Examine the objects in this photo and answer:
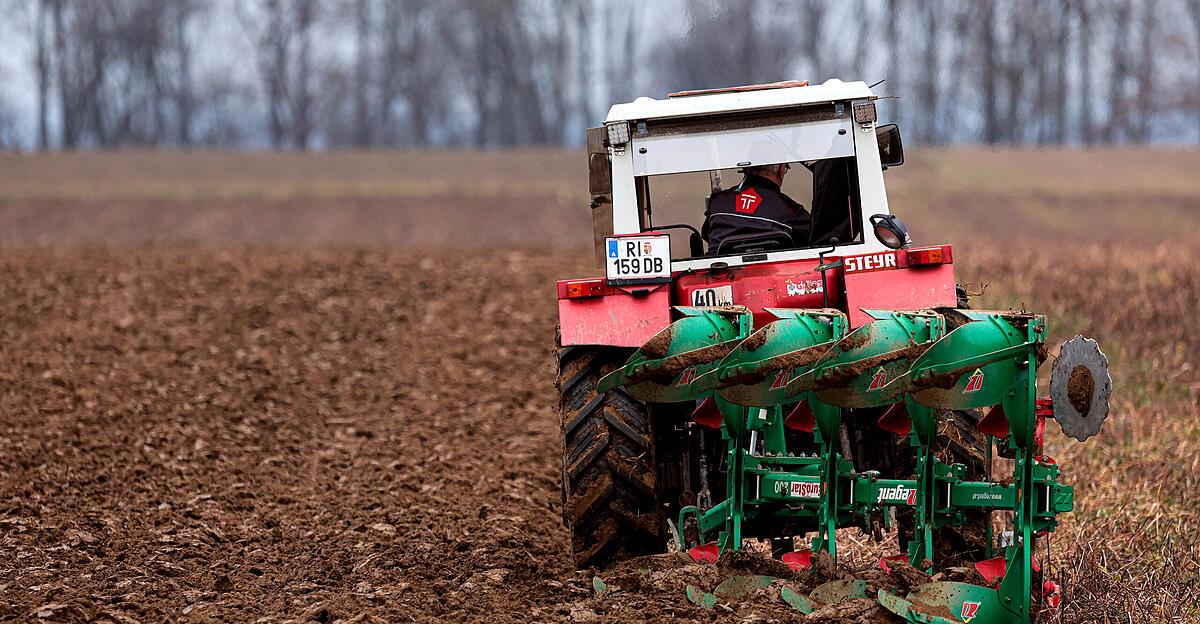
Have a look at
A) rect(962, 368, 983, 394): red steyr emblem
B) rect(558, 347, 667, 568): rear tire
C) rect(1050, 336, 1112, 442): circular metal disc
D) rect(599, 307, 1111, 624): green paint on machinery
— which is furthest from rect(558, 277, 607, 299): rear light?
rect(1050, 336, 1112, 442): circular metal disc

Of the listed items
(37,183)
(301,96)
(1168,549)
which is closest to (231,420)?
(1168,549)

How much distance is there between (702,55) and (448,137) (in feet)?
142

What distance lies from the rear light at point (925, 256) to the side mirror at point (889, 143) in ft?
1.93

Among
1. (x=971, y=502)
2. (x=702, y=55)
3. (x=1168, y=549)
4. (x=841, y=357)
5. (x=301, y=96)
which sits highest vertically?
(x=301, y=96)

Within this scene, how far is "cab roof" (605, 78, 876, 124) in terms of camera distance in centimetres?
663

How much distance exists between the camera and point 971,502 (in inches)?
207

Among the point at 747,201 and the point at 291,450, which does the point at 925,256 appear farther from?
the point at 291,450

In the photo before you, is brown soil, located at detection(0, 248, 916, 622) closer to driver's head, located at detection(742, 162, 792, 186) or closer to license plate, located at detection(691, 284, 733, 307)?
license plate, located at detection(691, 284, 733, 307)

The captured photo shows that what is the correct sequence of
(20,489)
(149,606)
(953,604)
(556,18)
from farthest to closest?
(556,18) < (20,489) < (149,606) < (953,604)

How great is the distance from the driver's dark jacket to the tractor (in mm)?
46

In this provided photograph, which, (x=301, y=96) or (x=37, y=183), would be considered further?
(x=301, y=96)

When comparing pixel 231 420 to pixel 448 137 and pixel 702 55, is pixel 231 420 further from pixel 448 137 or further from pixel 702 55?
pixel 448 137

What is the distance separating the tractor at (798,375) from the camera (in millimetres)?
4957

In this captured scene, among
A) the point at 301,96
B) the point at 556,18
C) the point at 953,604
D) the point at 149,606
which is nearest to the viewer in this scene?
the point at 953,604
